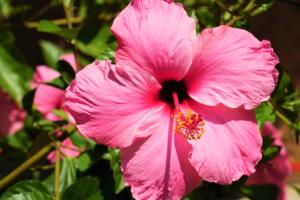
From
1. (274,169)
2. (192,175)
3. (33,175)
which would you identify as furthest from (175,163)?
(274,169)

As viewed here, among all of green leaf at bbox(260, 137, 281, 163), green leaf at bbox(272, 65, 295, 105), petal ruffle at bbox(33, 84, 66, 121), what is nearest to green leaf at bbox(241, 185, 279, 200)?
green leaf at bbox(260, 137, 281, 163)

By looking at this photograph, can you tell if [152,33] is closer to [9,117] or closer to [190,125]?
[190,125]

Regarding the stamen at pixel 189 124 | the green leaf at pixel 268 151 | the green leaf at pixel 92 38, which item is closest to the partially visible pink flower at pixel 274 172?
the green leaf at pixel 268 151

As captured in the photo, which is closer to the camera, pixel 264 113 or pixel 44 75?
pixel 264 113

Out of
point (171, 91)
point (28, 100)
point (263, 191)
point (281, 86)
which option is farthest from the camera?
point (263, 191)

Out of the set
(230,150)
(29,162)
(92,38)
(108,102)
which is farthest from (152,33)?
(92,38)

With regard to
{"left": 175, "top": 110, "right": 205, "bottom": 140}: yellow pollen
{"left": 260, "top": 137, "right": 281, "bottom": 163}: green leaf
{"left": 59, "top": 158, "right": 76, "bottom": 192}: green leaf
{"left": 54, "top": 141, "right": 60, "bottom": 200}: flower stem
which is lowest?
{"left": 260, "top": 137, "right": 281, "bottom": 163}: green leaf

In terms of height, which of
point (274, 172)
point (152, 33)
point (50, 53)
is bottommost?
point (274, 172)

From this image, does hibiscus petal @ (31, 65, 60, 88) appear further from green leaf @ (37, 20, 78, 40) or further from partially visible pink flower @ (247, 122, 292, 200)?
partially visible pink flower @ (247, 122, 292, 200)

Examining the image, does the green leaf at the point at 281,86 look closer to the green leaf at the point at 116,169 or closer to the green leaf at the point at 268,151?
the green leaf at the point at 268,151
